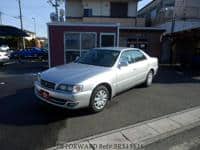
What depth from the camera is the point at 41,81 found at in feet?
15.2

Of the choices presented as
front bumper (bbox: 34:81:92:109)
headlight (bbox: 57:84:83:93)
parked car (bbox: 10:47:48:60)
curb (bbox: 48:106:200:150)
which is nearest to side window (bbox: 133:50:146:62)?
curb (bbox: 48:106:200:150)

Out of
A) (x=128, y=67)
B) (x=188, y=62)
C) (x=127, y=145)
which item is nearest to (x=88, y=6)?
(x=188, y=62)

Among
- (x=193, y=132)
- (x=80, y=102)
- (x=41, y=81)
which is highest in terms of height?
(x=41, y=81)

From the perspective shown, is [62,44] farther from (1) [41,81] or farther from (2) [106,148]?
(2) [106,148]

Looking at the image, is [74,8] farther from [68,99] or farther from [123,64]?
[68,99]

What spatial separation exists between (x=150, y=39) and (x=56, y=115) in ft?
45.2

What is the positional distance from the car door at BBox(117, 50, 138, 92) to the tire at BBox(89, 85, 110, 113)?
652mm

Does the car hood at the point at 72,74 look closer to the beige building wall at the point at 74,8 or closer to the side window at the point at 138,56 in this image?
the side window at the point at 138,56

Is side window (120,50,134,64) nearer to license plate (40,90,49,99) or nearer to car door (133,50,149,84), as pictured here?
car door (133,50,149,84)

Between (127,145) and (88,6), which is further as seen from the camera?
(88,6)

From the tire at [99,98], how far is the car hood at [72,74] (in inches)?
16.0

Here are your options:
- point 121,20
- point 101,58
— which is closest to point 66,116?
point 101,58

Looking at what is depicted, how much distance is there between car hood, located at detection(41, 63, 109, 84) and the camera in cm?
430

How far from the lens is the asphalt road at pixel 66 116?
138 inches
